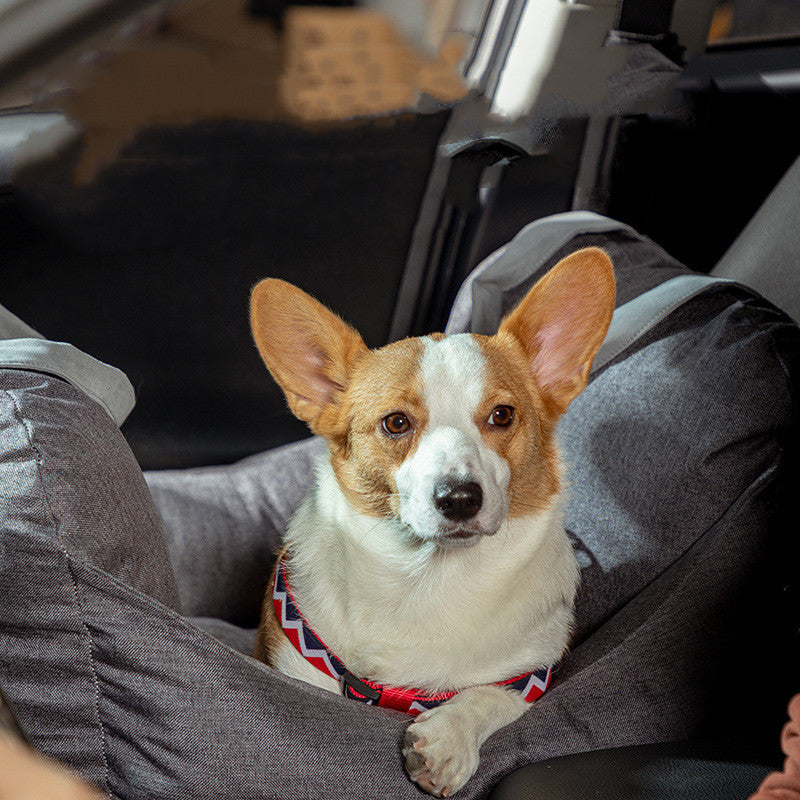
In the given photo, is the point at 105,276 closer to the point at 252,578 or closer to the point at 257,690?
the point at 252,578

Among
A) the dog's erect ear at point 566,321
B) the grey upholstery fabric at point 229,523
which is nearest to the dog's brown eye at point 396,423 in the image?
the dog's erect ear at point 566,321

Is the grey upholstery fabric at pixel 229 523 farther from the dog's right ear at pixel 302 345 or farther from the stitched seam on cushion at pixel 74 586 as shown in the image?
the stitched seam on cushion at pixel 74 586

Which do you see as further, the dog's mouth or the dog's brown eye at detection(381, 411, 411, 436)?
the dog's brown eye at detection(381, 411, 411, 436)

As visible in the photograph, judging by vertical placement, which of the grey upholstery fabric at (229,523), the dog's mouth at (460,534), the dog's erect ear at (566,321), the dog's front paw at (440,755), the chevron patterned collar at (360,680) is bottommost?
the grey upholstery fabric at (229,523)

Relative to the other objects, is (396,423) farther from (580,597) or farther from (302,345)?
(580,597)

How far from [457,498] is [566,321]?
0.46 m

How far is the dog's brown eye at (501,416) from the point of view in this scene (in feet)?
3.98

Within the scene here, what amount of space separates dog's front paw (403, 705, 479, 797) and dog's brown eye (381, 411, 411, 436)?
43 centimetres

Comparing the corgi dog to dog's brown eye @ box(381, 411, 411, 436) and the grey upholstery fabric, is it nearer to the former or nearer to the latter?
dog's brown eye @ box(381, 411, 411, 436)

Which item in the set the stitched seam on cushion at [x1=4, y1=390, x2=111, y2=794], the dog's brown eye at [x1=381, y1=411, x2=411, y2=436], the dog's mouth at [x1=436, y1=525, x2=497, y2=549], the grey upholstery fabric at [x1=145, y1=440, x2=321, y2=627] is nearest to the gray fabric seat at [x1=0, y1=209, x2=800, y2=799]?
the stitched seam on cushion at [x1=4, y1=390, x2=111, y2=794]

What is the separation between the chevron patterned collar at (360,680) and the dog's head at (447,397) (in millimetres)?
221

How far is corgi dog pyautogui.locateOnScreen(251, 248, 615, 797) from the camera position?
1.20 metres

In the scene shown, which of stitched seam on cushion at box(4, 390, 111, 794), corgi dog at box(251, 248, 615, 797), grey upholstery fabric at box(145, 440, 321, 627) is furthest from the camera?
grey upholstery fabric at box(145, 440, 321, 627)

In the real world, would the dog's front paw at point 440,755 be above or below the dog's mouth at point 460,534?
below
